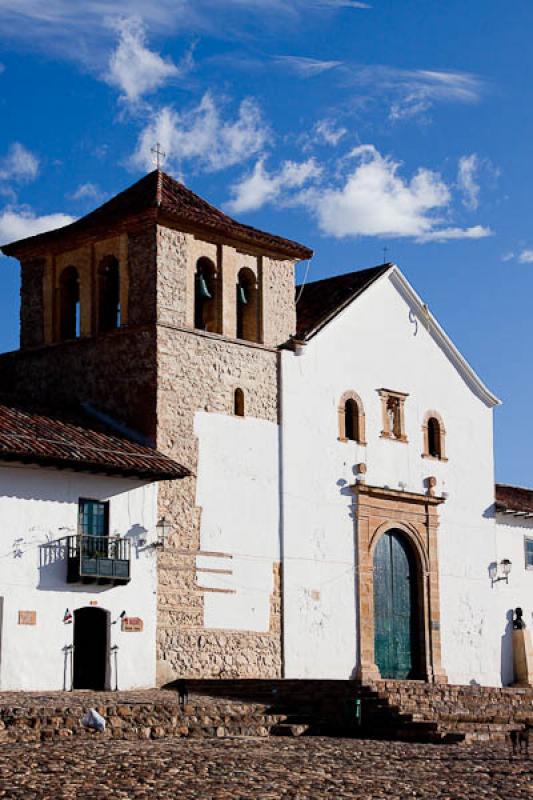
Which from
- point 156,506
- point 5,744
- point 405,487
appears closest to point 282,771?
point 5,744

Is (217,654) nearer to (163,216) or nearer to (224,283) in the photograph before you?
(224,283)

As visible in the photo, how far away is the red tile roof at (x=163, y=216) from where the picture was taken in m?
32.2

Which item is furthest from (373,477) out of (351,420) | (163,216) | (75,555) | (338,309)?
(75,555)

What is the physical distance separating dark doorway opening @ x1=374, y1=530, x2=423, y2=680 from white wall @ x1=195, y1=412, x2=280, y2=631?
12.4 feet

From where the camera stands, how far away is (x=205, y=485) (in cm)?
3142

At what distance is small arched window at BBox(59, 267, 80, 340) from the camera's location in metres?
33.9

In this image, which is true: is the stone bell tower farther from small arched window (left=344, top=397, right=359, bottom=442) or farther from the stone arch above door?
the stone arch above door

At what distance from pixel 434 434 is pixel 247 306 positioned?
6.90m

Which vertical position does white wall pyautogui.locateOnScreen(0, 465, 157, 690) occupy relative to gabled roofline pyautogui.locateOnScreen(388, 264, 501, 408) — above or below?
below

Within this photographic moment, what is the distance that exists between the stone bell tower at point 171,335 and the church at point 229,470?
49 mm

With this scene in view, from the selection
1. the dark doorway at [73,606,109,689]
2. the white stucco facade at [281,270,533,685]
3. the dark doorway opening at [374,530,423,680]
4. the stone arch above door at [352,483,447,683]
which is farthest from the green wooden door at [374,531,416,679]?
the dark doorway at [73,606,109,689]

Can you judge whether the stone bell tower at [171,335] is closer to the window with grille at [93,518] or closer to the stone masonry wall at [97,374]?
the stone masonry wall at [97,374]

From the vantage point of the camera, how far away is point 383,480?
3581 centimetres

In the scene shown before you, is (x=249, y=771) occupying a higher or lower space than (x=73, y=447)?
lower
